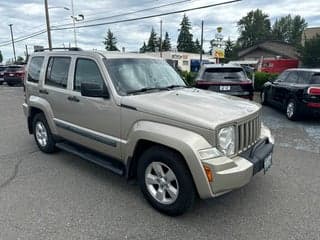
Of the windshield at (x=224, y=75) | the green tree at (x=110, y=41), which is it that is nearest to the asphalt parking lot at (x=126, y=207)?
the windshield at (x=224, y=75)

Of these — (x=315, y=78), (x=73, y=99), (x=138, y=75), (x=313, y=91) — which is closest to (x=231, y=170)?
(x=138, y=75)

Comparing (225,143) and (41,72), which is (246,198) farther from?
(41,72)

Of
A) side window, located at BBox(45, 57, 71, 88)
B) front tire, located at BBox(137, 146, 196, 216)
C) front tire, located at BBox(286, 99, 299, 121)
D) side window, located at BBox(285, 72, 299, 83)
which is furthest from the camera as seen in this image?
side window, located at BBox(285, 72, 299, 83)

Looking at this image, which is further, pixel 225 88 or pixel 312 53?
pixel 312 53

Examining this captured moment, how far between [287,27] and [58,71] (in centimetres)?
9465

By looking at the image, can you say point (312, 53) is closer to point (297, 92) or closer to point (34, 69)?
point (297, 92)

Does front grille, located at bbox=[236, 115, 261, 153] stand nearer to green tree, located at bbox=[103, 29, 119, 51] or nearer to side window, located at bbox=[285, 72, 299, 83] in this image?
side window, located at bbox=[285, 72, 299, 83]

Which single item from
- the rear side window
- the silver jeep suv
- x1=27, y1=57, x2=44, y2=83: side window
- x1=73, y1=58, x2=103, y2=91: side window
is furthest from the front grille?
the rear side window

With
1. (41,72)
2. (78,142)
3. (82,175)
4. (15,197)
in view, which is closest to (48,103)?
(41,72)

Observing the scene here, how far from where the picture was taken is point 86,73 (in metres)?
4.26

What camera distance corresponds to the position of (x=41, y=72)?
5.27 m

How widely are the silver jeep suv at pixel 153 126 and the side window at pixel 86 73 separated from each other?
0.05ft

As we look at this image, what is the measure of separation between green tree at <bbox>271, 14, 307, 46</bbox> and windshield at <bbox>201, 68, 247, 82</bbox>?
84162 mm

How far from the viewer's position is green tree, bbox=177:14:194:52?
8550cm
